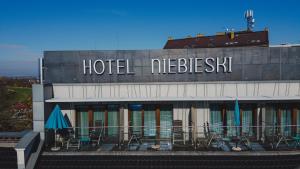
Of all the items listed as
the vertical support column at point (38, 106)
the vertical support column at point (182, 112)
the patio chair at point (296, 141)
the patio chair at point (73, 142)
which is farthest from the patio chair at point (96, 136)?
the patio chair at point (296, 141)

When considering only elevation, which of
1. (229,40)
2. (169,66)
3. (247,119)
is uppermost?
(229,40)

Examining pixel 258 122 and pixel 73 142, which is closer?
pixel 73 142

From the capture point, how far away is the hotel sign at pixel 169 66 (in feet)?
47.2

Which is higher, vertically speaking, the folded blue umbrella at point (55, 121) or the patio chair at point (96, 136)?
the folded blue umbrella at point (55, 121)

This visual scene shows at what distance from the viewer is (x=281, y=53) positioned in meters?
14.1

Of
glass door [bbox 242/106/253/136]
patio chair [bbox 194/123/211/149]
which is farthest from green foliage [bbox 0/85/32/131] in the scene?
glass door [bbox 242/106/253/136]

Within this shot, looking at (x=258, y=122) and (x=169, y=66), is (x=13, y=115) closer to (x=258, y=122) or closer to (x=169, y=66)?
(x=169, y=66)

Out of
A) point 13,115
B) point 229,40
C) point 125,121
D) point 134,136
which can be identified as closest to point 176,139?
point 134,136

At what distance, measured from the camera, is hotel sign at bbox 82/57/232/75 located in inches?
566

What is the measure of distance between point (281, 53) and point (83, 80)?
9.61m

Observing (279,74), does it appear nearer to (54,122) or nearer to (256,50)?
(256,50)

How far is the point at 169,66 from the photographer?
14.5 metres

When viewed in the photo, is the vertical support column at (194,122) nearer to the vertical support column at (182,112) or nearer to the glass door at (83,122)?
the vertical support column at (182,112)
